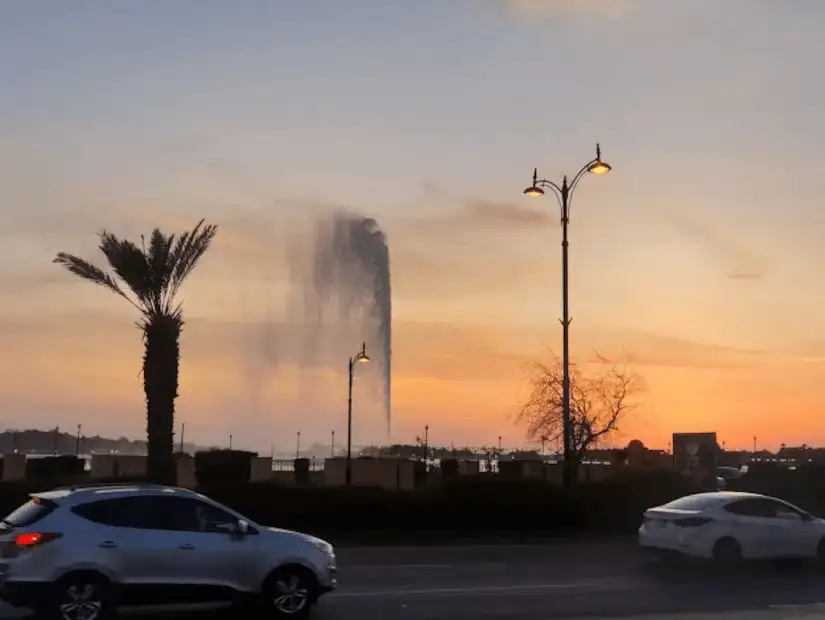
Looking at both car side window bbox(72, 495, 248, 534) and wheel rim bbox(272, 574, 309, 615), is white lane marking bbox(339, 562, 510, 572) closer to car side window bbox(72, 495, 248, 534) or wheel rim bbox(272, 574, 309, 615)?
wheel rim bbox(272, 574, 309, 615)

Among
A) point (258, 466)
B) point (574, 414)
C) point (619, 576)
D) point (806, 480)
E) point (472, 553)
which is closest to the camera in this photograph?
point (619, 576)

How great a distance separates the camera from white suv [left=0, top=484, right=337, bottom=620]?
40.0ft

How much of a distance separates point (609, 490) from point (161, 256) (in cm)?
1462

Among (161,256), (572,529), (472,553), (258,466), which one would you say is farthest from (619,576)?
(258,466)

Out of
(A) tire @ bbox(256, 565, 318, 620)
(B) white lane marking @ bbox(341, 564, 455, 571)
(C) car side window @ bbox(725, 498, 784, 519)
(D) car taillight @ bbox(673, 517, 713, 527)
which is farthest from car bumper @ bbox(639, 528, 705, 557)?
(A) tire @ bbox(256, 565, 318, 620)

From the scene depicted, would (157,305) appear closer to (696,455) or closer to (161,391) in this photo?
(161,391)

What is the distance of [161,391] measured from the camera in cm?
2970

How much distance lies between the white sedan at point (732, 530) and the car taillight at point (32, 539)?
1231 cm

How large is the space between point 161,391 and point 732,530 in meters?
16.2

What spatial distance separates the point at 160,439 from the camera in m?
29.5

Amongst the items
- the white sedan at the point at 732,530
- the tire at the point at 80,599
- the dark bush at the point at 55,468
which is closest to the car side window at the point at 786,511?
the white sedan at the point at 732,530

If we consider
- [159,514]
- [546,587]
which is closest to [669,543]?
[546,587]

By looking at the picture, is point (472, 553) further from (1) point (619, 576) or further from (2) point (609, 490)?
(2) point (609, 490)

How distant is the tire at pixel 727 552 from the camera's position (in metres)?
20.2
